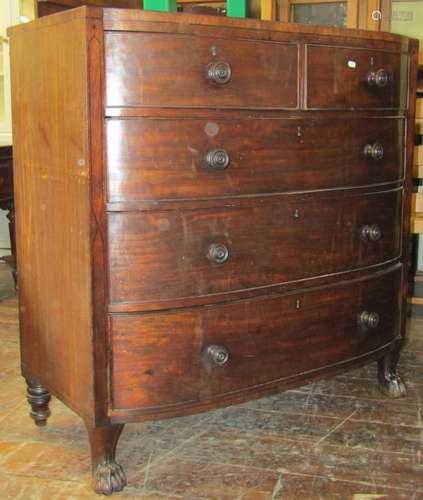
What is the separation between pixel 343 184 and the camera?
81.0 inches

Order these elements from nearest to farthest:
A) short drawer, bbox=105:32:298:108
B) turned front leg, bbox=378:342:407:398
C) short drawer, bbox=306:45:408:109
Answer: short drawer, bbox=105:32:298:108, short drawer, bbox=306:45:408:109, turned front leg, bbox=378:342:407:398

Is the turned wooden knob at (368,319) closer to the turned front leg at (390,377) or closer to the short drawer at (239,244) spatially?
the short drawer at (239,244)

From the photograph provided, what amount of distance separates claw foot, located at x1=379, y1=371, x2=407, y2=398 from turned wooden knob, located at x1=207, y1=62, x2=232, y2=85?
118 centimetres

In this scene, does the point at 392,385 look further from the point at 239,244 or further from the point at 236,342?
the point at 239,244

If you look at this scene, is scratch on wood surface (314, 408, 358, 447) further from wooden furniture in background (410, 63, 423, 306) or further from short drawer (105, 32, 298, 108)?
wooden furniture in background (410, 63, 423, 306)

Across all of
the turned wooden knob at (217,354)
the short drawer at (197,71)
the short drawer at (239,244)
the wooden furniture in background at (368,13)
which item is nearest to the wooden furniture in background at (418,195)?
the wooden furniture in background at (368,13)

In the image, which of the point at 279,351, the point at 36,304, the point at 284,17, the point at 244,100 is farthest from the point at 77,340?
the point at 284,17

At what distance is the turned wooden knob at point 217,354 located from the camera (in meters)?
1.83

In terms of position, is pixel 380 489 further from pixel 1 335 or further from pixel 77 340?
pixel 1 335

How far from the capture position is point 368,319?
2.19 m

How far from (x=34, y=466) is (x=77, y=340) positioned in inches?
15.5

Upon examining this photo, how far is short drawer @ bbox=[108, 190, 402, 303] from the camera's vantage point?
1732 millimetres

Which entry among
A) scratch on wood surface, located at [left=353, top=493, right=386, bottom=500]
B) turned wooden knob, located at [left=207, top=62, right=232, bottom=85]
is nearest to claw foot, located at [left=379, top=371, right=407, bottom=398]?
scratch on wood surface, located at [left=353, top=493, right=386, bottom=500]

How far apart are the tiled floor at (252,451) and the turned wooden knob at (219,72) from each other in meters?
0.97
